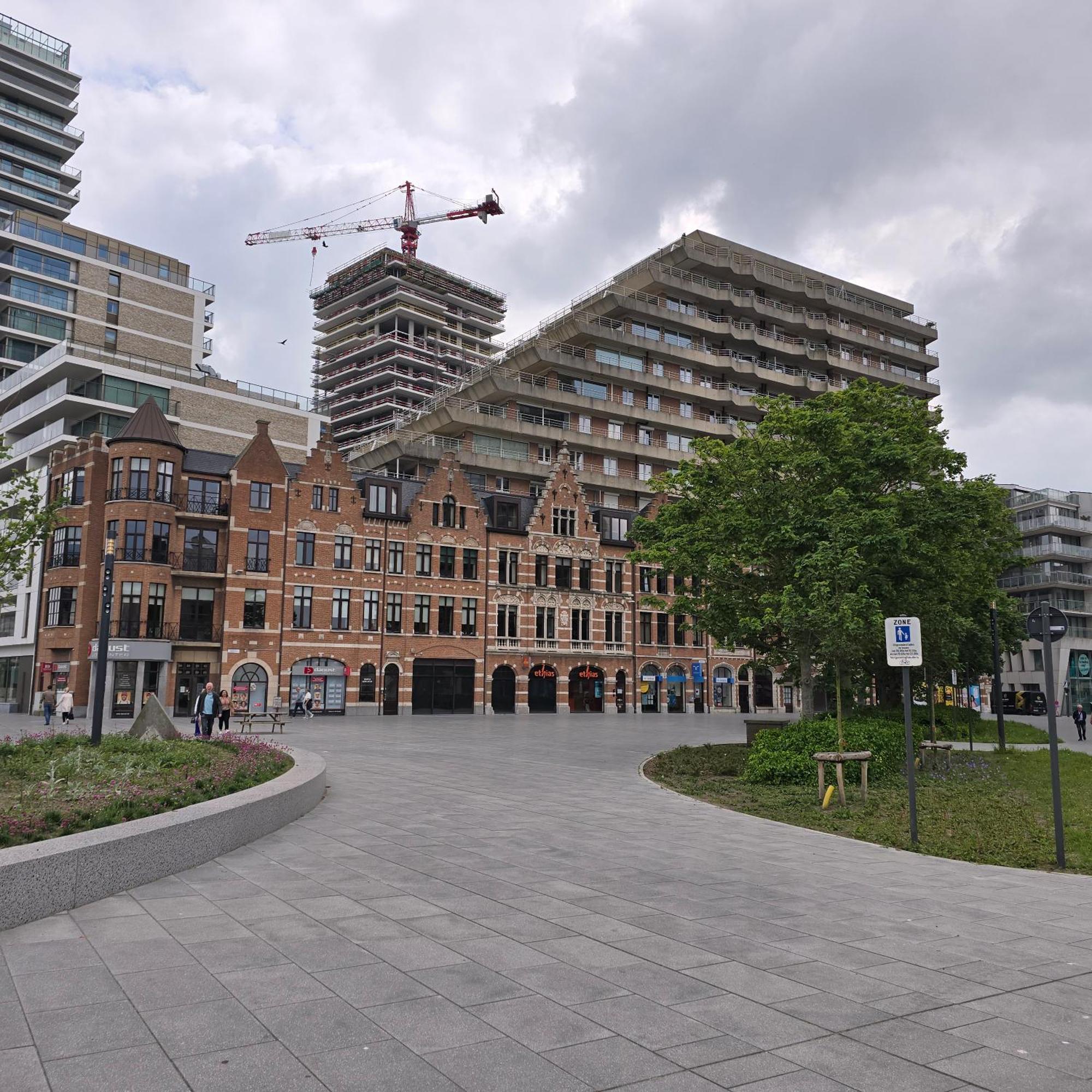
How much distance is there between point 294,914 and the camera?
26.1 ft

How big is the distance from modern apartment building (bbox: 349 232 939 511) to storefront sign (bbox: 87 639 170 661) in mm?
21107

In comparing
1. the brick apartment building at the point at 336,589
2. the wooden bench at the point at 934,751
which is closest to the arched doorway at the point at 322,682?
the brick apartment building at the point at 336,589

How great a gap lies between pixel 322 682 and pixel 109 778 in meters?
38.5

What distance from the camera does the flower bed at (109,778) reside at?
369 inches

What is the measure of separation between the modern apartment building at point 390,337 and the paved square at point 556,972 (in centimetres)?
11106

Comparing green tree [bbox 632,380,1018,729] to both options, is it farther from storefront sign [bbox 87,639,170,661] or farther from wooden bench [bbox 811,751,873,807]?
storefront sign [bbox 87,639,170,661]

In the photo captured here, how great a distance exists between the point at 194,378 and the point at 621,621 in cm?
3544

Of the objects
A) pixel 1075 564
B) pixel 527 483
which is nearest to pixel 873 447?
pixel 527 483

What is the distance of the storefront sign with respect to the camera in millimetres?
44656

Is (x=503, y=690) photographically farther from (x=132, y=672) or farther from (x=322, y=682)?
(x=132, y=672)

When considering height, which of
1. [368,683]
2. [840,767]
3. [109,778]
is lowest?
[840,767]

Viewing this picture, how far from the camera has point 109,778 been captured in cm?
1232

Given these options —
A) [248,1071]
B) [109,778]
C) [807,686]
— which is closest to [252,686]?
[807,686]

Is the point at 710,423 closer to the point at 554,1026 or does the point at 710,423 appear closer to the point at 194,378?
the point at 194,378
